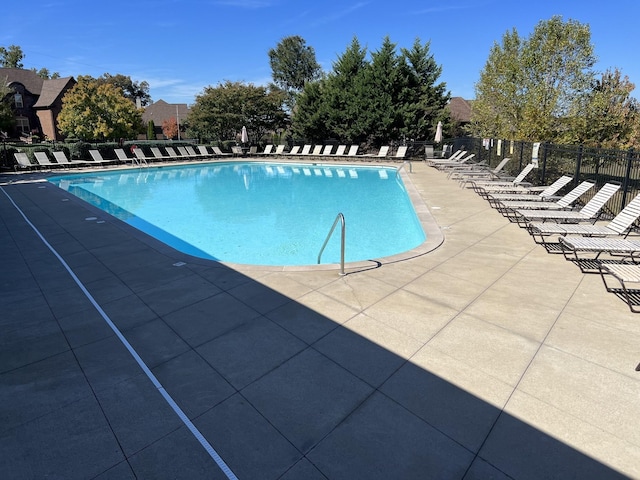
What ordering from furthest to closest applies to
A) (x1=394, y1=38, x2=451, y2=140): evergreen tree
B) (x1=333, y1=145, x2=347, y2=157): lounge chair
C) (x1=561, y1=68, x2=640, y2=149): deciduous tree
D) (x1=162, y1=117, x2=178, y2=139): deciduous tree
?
(x1=162, y1=117, x2=178, y2=139): deciduous tree → (x1=394, y1=38, x2=451, y2=140): evergreen tree → (x1=333, y1=145, x2=347, y2=157): lounge chair → (x1=561, y1=68, x2=640, y2=149): deciduous tree

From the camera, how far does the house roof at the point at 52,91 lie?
43.5 meters

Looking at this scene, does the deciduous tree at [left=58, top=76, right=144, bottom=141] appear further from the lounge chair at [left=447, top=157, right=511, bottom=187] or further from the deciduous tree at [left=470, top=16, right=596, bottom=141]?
the deciduous tree at [left=470, top=16, right=596, bottom=141]

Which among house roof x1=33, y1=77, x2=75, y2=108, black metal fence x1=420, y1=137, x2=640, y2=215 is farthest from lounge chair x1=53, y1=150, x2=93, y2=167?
house roof x1=33, y1=77, x2=75, y2=108

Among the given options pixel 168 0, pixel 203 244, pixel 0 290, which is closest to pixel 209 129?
pixel 168 0

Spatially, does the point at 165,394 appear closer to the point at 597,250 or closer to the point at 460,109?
the point at 597,250

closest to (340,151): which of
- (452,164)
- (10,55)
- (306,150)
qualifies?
(306,150)

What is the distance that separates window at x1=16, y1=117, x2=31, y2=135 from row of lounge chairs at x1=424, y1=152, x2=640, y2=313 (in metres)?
52.8

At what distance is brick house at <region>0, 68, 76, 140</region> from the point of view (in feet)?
143

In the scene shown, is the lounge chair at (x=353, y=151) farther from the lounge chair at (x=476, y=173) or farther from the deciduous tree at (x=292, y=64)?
the deciduous tree at (x=292, y=64)

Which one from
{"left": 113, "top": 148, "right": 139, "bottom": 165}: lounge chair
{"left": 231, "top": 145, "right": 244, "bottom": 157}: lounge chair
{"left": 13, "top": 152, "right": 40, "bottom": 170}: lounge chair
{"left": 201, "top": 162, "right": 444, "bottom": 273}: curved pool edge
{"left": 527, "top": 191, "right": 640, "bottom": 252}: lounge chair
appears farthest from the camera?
{"left": 231, "top": 145, "right": 244, "bottom": 157}: lounge chair

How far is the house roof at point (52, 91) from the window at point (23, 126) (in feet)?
6.50

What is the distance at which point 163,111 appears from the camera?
57.2 meters

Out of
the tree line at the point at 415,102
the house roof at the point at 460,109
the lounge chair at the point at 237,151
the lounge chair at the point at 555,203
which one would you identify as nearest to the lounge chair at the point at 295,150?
the tree line at the point at 415,102

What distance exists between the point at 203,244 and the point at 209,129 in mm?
25570
